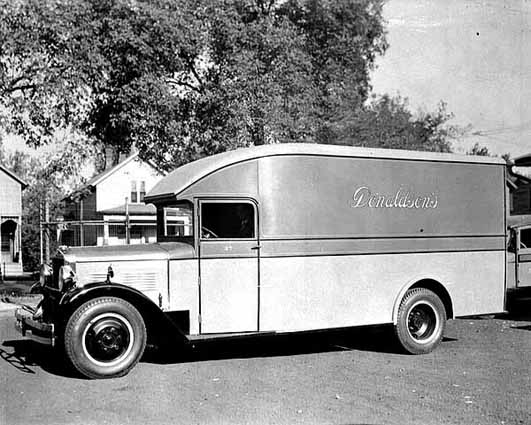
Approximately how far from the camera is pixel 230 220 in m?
8.16

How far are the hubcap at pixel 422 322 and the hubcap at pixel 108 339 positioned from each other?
3.74 m

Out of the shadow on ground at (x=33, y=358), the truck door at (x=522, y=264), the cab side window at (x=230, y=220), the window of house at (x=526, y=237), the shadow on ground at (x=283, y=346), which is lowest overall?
the shadow on ground at (x=283, y=346)

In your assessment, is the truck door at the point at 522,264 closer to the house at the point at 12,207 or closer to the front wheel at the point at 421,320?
the front wheel at the point at 421,320

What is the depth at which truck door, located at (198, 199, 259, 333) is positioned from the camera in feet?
26.1

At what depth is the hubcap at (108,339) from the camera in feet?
24.2

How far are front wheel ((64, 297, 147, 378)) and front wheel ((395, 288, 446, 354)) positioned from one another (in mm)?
3394

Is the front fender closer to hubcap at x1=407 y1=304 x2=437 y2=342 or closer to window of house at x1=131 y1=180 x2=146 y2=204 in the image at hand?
hubcap at x1=407 y1=304 x2=437 y2=342

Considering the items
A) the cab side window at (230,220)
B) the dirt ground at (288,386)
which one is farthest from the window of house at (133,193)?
the cab side window at (230,220)

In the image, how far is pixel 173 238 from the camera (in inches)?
340

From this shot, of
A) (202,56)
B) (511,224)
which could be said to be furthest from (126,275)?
(202,56)

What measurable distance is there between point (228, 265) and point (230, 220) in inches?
21.1

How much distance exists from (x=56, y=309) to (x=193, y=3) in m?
10.0

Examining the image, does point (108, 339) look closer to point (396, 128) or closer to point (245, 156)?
point (245, 156)

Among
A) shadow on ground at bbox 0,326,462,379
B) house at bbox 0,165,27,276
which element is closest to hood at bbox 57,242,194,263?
shadow on ground at bbox 0,326,462,379
